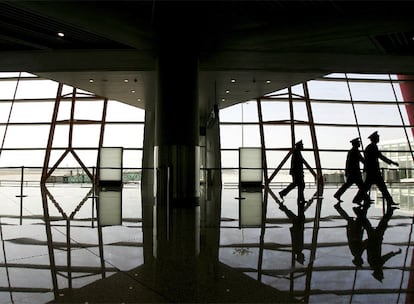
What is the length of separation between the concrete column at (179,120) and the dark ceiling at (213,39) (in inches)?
17.0

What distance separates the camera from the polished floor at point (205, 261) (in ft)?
8.58

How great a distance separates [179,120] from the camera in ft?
31.4

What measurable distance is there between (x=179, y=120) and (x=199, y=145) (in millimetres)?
1755

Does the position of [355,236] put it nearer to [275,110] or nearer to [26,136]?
[275,110]

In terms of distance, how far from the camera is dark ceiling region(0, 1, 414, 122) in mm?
9078

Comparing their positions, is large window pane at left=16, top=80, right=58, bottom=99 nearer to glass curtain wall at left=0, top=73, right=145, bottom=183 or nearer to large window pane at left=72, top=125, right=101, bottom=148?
glass curtain wall at left=0, top=73, right=145, bottom=183

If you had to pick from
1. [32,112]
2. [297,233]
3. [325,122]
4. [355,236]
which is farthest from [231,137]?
[355,236]

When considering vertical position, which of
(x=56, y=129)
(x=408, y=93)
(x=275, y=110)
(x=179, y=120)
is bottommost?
(x=179, y=120)

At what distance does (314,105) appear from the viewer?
73.0ft

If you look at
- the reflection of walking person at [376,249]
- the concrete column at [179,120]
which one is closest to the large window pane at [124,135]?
the concrete column at [179,120]

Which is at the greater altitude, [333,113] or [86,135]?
[333,113]

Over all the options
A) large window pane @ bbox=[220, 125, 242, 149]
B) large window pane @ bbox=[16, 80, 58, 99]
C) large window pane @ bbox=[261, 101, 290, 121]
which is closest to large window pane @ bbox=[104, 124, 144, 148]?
large window pane @ bbox=[16, 80, 58, 99]

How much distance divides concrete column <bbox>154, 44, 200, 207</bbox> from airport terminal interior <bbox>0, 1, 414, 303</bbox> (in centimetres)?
4

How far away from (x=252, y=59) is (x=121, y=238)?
9685mm
